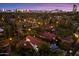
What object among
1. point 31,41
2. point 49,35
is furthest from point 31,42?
point 49,35

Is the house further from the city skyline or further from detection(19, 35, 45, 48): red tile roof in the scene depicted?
the city skyline

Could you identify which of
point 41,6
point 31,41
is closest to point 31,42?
point 31,41

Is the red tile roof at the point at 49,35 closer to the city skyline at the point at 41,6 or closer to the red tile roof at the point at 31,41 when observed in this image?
the red tile roof at the point at 31,41

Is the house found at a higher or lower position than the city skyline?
lower

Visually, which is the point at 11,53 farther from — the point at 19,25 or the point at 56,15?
the point at 56,15

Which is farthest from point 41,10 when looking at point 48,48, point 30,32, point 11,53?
point 11,53

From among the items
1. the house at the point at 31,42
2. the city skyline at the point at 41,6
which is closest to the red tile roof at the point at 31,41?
the house at the point at 31,42

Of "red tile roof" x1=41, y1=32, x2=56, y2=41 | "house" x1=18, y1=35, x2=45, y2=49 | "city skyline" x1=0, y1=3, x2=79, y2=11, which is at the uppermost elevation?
"city skyline" x1=0, y1=3, x2=79, y2=11

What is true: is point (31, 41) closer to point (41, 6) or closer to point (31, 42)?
point (31, 42)

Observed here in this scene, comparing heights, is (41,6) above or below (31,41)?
above

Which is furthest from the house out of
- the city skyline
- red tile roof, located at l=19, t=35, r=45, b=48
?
the city skyline

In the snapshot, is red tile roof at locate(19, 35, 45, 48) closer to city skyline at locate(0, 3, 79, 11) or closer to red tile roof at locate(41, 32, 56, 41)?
red tile roof at locate(41, 32, 56, 41)
